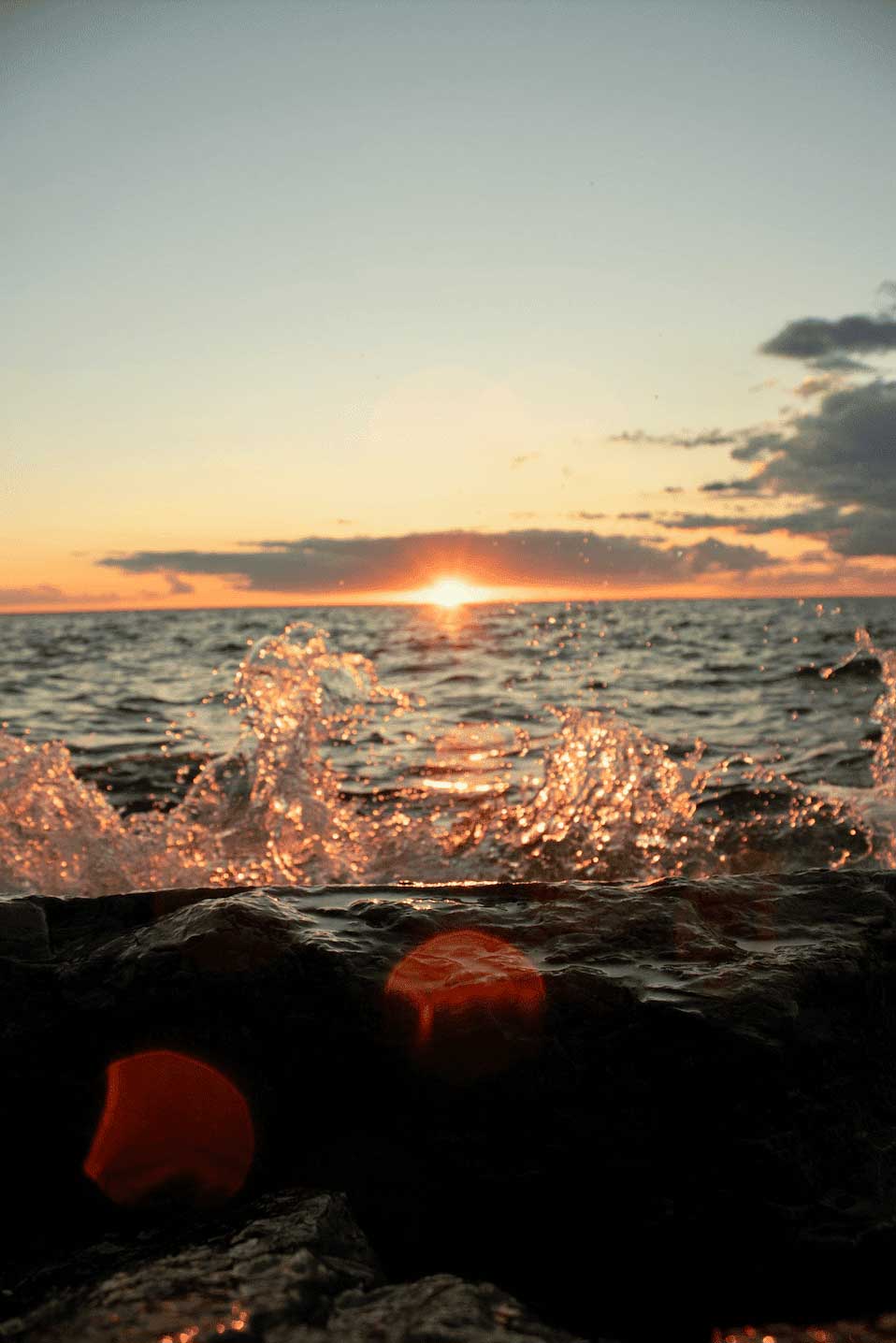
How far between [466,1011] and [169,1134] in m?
0.62

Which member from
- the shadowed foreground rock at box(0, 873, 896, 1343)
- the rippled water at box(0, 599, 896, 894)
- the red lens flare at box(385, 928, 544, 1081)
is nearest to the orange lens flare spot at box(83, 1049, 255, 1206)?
the shadowed foreground rock at box(0, 873, 896, 1343)

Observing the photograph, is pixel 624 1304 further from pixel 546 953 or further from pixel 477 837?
pixel 477 837

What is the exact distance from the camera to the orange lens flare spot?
1.80m

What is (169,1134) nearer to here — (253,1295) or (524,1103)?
(253,1295)

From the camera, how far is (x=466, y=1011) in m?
1.93

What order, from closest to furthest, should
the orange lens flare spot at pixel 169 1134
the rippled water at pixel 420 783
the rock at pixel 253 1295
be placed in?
the rock at pixel 253 1295 → the orange lens flare spot at pixel 169 1134 → the rippled water at pixel 420 783

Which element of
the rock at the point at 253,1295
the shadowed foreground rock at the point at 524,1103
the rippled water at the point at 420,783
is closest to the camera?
the rock at the point at 253,1295

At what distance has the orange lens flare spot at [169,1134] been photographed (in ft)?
5.90

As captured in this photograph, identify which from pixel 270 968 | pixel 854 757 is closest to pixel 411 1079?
pixel 270 968

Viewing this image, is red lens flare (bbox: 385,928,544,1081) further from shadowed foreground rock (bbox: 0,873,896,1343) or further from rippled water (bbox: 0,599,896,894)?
rippled water (bbox: 0,599,896,894)

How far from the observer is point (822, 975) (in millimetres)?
2074

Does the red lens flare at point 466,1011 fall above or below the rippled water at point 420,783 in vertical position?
above

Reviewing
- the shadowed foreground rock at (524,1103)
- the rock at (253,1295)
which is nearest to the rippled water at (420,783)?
the shadowed foreground rock at (524,1103)

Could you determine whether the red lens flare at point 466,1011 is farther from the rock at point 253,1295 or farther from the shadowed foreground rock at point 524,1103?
the rock at point 253,1295
